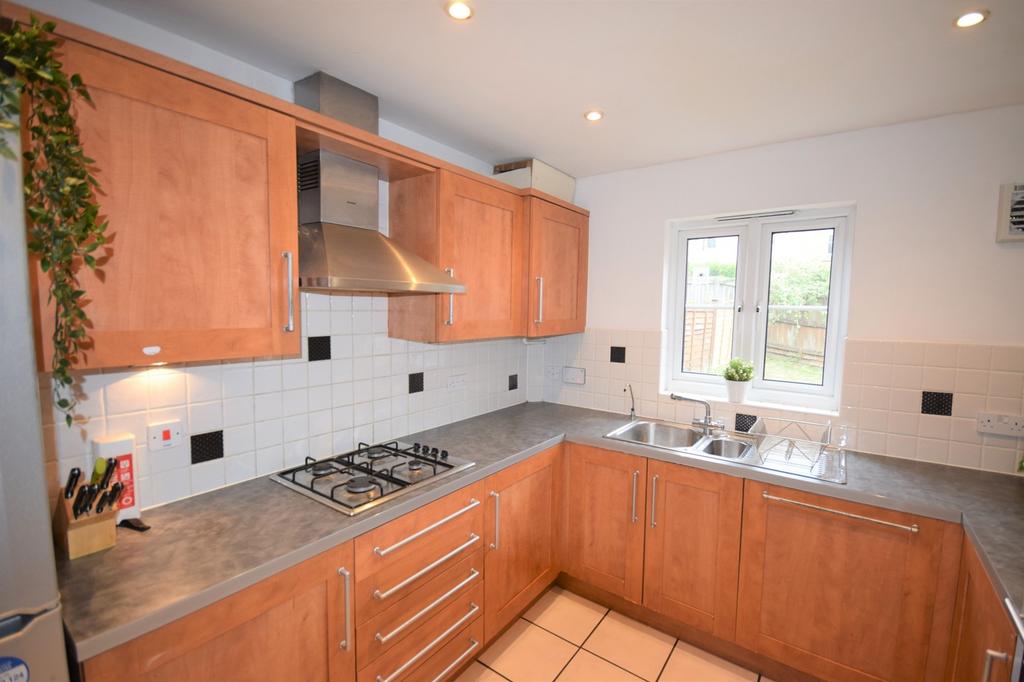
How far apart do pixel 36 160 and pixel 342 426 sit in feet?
4.24

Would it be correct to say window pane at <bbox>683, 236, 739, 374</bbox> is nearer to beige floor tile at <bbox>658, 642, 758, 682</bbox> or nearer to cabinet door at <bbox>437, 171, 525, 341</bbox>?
cabinet door at <bbox>437, 171, 525, 341</bbox>

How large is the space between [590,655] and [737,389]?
1470 millimetres

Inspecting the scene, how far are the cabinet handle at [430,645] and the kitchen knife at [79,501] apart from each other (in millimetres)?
975

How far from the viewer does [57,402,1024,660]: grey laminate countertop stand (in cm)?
103

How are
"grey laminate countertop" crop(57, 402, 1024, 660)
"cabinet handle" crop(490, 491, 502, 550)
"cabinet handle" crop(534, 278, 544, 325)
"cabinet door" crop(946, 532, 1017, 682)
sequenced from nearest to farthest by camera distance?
1. "grey laminate countertop" crop(57, 402, 1024, 660)
2. "cabinet door" crop(946, 532, 1017, 682)
3. "cabinet handle" crop(490, 491, 502, 550)
4. "cabinet handle" crop(534, 278, 544, 325)

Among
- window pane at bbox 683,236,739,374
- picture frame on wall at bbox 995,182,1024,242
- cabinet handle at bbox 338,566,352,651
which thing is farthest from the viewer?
window pane at bbox 683,236,739,374

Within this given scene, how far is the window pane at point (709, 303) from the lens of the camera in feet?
8.70

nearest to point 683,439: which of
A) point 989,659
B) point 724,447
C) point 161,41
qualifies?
point 724,447

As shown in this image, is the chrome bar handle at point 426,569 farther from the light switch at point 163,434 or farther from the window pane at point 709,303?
the window pane at point 709,303

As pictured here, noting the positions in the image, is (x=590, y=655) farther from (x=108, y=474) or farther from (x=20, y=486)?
(x=20, y=486)

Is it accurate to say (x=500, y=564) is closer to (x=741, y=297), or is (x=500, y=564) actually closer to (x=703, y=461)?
(x=703, y=461)

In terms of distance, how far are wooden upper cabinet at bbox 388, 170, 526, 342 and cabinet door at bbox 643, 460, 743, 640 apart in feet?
3.56

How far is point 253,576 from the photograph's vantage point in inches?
45.4

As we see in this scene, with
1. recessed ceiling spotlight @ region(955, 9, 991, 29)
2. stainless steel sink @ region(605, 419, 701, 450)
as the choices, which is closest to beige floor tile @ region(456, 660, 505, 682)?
stainless steel sink @ region(605, 419, 701, 450)
